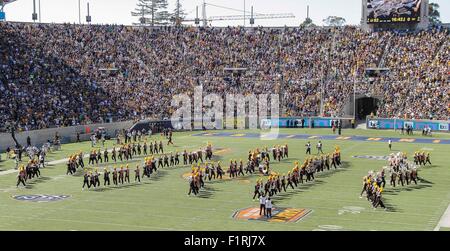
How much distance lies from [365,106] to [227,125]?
1544 cm

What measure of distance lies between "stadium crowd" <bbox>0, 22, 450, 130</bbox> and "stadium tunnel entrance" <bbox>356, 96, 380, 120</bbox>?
241 centimetres

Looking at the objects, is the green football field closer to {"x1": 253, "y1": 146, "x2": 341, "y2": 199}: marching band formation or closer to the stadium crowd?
{"x1": 253, "y1": 146, "x2": 341, "y2": 199}: marching band formation

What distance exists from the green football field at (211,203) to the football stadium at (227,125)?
8cm

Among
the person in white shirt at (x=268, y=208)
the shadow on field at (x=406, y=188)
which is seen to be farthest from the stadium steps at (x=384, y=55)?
the person in white shirt at (x=268, y=208)

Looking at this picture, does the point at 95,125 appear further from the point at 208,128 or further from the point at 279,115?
the point at 279,115

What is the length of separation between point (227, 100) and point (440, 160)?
27.5 m

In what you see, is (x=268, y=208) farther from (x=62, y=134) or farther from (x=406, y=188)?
(x=62, y=134)

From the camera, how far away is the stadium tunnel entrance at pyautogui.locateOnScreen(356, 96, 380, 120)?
198 ft

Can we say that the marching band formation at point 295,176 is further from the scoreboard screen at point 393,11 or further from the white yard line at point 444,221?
the scoreboard screen at point 393,11

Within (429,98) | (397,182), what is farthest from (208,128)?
(397,182)

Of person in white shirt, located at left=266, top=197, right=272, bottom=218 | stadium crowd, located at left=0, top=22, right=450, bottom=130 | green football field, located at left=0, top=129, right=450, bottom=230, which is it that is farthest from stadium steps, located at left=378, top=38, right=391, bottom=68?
person in white shirt, located at left=266, top=197, right=272, bottom=218

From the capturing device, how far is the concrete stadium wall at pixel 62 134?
41.0 meters

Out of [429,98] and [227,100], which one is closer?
[429,98]

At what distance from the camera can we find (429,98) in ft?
177
